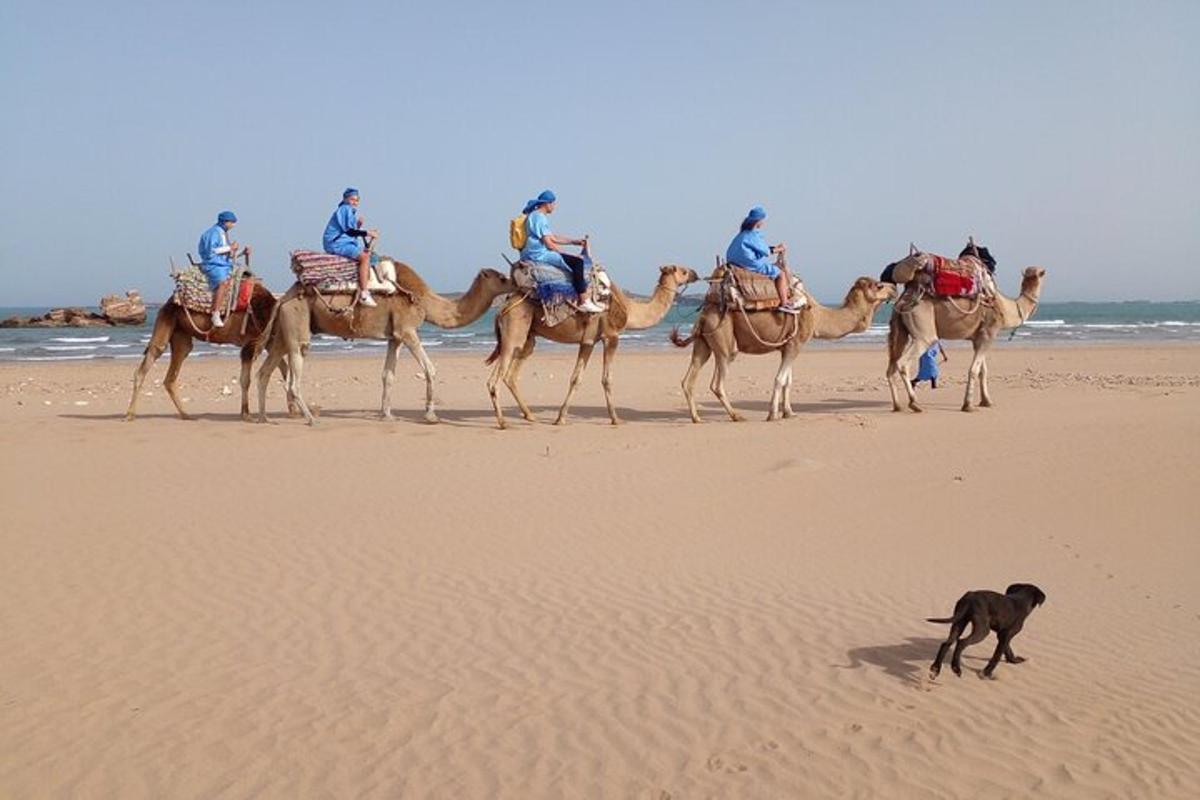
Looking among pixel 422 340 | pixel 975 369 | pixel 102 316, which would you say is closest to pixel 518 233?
pixel 975 369

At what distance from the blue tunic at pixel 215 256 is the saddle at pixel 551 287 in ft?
12.9

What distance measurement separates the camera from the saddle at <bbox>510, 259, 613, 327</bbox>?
45.2 feet

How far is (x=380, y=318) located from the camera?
46.7 feet

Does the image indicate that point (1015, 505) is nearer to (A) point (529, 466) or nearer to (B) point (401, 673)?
(A) point (529, 466)

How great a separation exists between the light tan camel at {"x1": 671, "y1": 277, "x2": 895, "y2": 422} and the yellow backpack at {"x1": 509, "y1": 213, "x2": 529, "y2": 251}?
270cm

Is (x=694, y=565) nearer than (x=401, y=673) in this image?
No

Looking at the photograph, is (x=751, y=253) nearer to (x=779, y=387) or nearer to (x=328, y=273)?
(x=779, y=387)

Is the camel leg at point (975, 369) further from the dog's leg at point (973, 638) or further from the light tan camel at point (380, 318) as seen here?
the dog's leg at point (973, 638)

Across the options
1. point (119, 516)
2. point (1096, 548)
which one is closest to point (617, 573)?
point (1096, 548)

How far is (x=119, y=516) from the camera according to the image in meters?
9.16

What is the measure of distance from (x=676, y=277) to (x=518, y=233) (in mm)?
2471

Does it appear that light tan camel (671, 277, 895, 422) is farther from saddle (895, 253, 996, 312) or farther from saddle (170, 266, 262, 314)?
saddle (170, 266, 262, 314)

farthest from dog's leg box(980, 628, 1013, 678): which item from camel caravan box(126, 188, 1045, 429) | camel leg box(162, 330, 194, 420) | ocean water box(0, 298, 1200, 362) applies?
ocean water box(0, 298, 1200, 362)

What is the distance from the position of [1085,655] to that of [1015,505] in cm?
389
